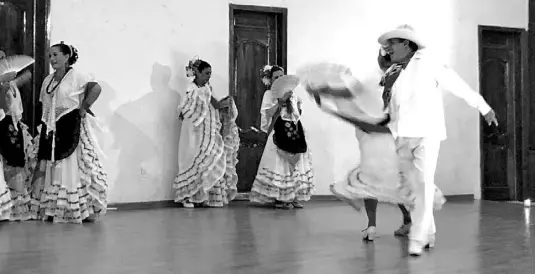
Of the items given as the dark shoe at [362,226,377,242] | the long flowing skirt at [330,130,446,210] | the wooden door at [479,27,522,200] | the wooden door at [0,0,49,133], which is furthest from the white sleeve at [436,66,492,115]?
the wooden door at [479,27,522,200]

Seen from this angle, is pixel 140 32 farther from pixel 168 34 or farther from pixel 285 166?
pixel 285 166

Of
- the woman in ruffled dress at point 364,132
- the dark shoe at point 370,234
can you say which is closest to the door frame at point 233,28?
the woman in ruffled dress at point 364,132

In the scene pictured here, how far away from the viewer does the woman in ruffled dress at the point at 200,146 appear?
696cm

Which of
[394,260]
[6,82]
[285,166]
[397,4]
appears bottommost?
[394,260]

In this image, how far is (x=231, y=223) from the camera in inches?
216

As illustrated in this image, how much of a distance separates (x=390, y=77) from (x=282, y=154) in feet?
9.49

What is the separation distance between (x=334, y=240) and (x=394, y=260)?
0.85 m

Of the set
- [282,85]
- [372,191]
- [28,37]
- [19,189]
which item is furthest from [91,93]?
[372,191]

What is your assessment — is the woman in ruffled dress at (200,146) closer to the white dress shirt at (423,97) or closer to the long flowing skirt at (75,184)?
the long flowing skirt at (75,184)

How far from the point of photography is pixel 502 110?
9117mm

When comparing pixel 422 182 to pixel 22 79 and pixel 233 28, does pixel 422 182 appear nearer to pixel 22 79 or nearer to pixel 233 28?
pixel 22 79

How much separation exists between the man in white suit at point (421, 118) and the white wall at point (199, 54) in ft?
11.9

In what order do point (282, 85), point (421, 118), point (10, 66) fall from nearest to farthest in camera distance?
point (421, 118)
point (10, 66)
point (282, 85)

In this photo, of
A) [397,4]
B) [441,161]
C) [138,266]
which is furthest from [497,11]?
[138,266]
